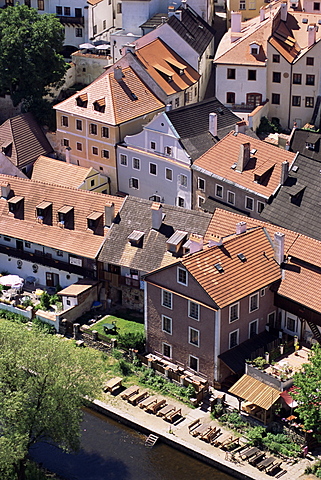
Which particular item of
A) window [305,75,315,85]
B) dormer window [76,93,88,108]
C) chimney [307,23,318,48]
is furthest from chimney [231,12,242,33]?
dormer window [76,93,88,108]

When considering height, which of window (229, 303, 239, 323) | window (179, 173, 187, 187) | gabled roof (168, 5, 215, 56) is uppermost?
gabled roof (168, 5, 215, 56)

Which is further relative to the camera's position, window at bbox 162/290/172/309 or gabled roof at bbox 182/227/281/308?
window at bbox 162/290/172/309

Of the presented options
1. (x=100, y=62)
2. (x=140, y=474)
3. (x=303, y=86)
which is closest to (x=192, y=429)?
(x=140, y=474)

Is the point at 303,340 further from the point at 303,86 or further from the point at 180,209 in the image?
the point at 303,86

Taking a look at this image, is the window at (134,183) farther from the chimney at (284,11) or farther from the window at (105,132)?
the chimney at (284,11)

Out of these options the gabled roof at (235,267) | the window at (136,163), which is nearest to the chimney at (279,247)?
the gabled roof at (235,267)

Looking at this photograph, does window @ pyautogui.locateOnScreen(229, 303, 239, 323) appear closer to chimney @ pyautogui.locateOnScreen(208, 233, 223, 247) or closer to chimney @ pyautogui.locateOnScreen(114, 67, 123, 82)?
chimney @ pyautogui.locateOnScreen(208, 233, 223, 247)

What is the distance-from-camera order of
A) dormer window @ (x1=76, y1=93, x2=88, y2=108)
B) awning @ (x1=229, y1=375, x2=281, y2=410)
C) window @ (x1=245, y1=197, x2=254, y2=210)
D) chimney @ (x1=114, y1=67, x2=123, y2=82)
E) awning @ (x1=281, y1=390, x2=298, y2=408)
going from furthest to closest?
chimney @ (x1=114, y1=67, x2=123, y2=82) → dormer window @ (x1=76, y1=93, x2=88, y2=108) → window @ (x1=245, y1=197, x2=254, y2=210) → awning @ (x1=229, y1=375, x2=281, y2=410) → awning @ (x1=281, y1=390, x2=298, y2=408)
